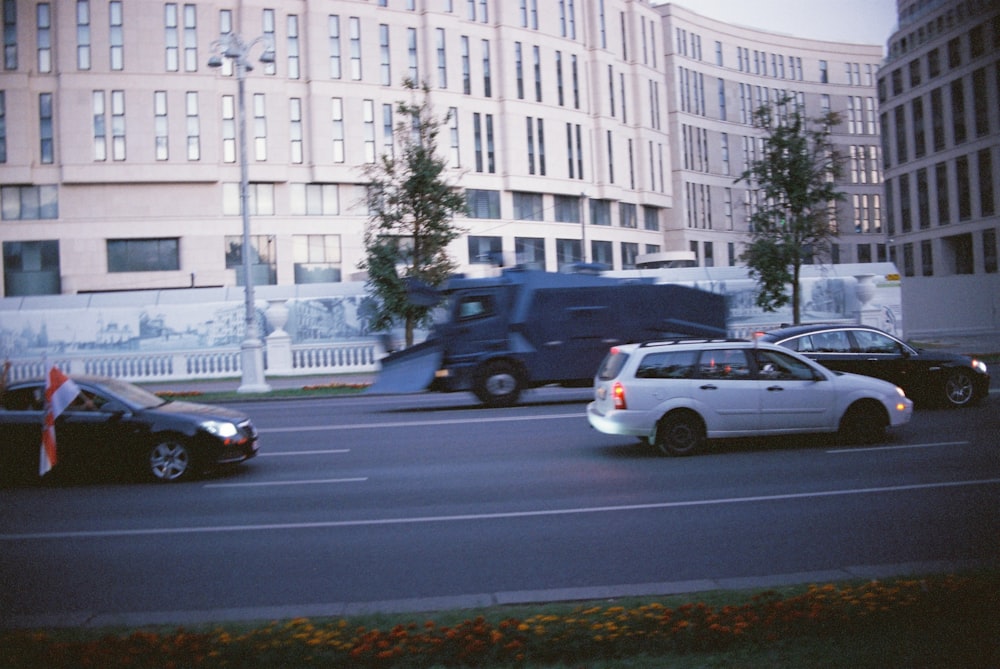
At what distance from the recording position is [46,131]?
46750mm

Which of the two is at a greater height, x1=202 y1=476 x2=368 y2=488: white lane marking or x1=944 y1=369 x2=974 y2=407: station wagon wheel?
x1=944 y1=369 x2=974 y2=407: station wagon wheel

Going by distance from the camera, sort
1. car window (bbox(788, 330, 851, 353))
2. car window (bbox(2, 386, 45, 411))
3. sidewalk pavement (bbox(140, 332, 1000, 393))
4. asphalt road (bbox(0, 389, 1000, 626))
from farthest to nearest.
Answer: sidewalk pavement (bbox(140, 332, 1000, 393)) → car window (bbox(788, 330, 851, 353)) → car window (bbox(2, 386, 45, 411)) → asphalt road (bbox(0, 389, 1000, 626))

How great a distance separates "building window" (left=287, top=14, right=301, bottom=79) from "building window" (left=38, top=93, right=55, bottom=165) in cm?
1257

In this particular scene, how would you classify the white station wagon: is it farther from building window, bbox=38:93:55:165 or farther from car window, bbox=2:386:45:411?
building window, bbox=38:93:55:165

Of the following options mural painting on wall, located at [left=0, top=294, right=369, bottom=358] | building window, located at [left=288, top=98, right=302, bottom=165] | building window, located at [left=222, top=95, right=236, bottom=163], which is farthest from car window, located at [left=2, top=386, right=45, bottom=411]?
building window, located at [left=288, top=98, right=302, bottom=165]

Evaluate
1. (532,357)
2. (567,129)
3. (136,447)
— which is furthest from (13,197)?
(136,447)

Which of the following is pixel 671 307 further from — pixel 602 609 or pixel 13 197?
pixel 13 197

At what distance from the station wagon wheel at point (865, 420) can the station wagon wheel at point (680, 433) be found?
6.94 feet

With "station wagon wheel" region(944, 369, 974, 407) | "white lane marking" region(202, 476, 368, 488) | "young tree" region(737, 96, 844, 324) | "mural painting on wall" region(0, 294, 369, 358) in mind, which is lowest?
"white lane marking" region(202, 476, 368, 488)

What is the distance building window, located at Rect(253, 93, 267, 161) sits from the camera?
1900 inches

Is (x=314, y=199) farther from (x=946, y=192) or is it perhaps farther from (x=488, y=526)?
(x=488, y=526)

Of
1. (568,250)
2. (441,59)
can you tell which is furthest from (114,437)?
(568,250)

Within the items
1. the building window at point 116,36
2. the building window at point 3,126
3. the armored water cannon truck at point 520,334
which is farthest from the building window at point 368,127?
the armored water cannon truck at point 520,334

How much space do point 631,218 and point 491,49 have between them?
17.0 metres
